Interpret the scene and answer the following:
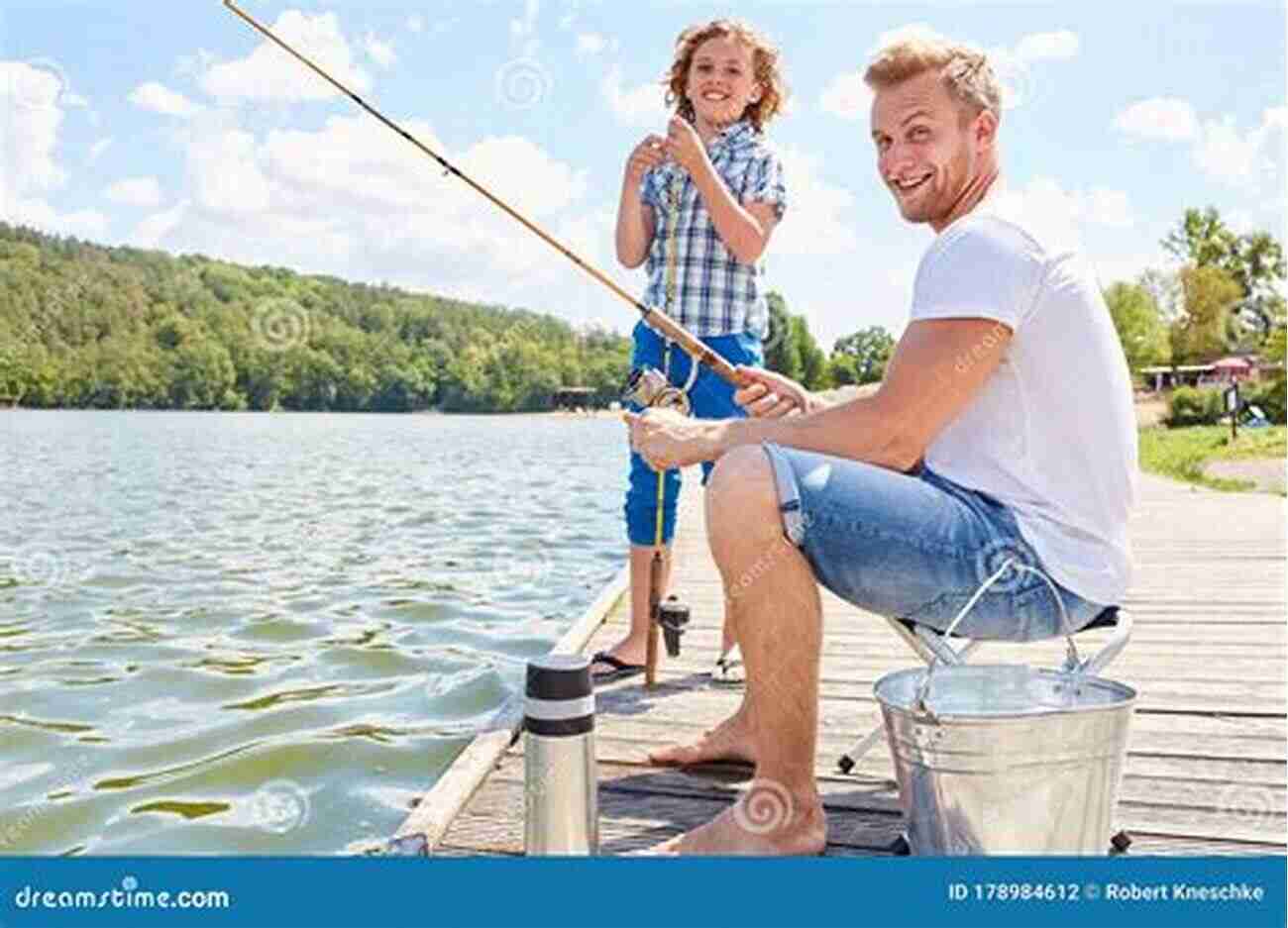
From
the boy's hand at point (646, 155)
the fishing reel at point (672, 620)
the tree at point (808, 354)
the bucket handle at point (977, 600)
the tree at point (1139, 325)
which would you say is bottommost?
the fishing reel at point (672, 620)

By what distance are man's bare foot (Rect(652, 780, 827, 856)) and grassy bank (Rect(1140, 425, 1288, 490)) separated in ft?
38.0

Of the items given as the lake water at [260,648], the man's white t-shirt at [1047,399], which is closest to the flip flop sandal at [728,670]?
the lake water at [260,648]

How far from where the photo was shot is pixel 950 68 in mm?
2416

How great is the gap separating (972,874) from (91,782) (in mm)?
2755

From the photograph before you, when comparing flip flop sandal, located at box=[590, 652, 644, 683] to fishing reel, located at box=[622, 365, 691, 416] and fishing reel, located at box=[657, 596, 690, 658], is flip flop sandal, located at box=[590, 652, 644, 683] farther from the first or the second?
fishing reel, located at box=[622, 365, 691, 416]

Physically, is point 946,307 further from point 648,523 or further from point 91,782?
point 91,782

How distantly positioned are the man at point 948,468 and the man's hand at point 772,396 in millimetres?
389

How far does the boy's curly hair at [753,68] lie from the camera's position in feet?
12.2

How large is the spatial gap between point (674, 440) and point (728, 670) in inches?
65.2

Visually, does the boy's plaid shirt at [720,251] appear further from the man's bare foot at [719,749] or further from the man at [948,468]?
the man at [948,468]

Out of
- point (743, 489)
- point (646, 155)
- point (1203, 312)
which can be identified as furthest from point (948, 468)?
point (1203, 312)

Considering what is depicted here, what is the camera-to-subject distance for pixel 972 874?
2.29 metres

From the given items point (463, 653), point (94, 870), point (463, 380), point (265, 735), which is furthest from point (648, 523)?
point (463, 380)

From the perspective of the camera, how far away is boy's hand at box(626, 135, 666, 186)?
3.68 m
